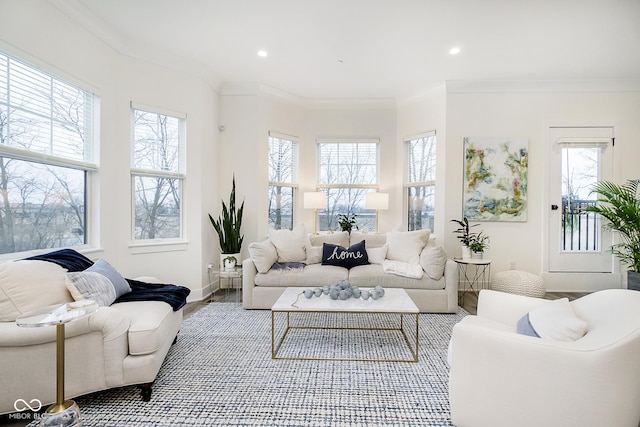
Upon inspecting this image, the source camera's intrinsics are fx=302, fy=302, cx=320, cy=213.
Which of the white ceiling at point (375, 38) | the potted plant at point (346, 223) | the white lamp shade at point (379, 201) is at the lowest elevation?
the potted plant at point (346, 223)

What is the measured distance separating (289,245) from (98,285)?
212cm

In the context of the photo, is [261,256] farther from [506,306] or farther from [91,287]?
[506,306]

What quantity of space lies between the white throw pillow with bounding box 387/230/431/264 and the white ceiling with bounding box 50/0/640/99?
2156mm

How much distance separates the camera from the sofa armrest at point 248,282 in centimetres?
346

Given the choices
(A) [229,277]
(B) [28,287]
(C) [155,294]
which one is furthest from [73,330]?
(A) [229,277]

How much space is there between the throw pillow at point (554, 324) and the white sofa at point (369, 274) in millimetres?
1753

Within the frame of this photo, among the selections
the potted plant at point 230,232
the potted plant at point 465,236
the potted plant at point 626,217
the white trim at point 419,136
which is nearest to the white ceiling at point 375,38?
the white trim at point 419,136

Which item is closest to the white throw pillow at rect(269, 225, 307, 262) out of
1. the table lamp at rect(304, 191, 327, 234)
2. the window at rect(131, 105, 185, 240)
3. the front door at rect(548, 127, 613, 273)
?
the table lamp at rect(304, 191, 327, 234)

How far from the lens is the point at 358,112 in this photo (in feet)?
16.5

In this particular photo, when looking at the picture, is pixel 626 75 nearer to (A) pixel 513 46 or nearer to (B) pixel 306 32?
(A) pixel 513 46

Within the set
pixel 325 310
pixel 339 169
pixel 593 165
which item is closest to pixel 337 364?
pixel 325 310

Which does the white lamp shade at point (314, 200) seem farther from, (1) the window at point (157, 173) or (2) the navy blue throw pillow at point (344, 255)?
(1) the window at point (157, 173)

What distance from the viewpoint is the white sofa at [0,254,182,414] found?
1581mm

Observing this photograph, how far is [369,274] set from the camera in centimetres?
349
